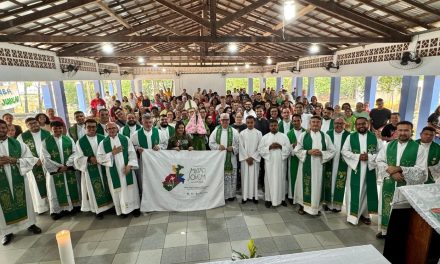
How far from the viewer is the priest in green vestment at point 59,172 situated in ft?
14.7

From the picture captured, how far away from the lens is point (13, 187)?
4.02m

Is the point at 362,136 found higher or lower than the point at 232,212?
higher

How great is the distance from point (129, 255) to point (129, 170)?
4.73 ft

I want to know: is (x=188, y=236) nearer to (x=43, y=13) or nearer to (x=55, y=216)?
(x=55, y=216)

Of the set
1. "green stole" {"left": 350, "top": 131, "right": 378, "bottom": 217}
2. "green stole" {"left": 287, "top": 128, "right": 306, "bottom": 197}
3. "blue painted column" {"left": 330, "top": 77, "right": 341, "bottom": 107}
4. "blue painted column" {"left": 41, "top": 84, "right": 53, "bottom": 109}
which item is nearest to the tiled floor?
"green stole" {"left": 350, "top": 131, "right": 378, "bottom": 217}

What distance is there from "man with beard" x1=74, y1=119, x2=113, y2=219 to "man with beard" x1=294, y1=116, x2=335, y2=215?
3598 mm

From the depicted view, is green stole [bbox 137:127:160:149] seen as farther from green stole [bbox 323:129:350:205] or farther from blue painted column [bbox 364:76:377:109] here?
blue painted column [bbox 364:76:377:109]

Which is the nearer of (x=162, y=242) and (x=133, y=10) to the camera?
(x=162, y=242)

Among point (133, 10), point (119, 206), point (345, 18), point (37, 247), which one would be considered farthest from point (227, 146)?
point (133, 10)

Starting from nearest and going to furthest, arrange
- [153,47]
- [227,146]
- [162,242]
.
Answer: [162,242], [227,146], [153,47]

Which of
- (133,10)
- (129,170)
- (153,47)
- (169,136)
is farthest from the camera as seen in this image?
(153,47)

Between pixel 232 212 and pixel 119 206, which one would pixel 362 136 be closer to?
pixel 232 212

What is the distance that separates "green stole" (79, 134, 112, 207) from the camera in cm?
445

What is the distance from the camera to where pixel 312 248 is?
3.71 meters
